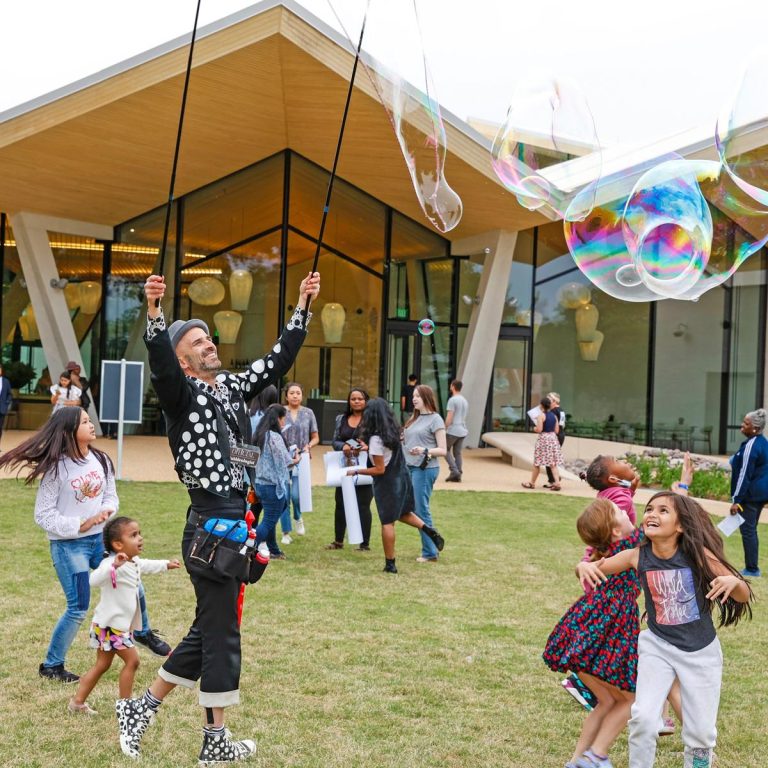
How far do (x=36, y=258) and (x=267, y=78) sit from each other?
7.90m

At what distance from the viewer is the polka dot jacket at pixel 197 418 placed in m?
3.84

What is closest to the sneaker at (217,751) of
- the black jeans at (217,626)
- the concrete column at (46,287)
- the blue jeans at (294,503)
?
the black jeans at (217,626)

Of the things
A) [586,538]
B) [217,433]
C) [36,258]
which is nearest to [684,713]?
[586,538]

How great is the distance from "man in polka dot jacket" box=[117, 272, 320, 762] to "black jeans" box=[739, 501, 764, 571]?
6.44 meters

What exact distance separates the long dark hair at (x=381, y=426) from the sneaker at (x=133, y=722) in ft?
14.8

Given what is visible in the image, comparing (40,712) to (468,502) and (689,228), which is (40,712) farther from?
(468,502)

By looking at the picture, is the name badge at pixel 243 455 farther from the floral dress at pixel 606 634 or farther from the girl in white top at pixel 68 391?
the girl in white top at pixel 68 391

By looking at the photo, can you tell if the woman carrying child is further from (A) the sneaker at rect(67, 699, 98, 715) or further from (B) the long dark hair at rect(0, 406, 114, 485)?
(A) the sneaker at rect(67, 699, 98, 715)

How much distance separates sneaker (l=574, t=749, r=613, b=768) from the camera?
413 centimetres

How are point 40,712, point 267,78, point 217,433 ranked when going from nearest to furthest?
1. point 217,433
2. point 40,712
3. point 267,78

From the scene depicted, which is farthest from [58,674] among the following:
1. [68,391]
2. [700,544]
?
[68,391]

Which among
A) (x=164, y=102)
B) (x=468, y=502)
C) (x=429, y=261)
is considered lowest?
(x=468, y=502)

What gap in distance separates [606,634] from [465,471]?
48.2 ft

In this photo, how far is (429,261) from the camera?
25.1 metres
